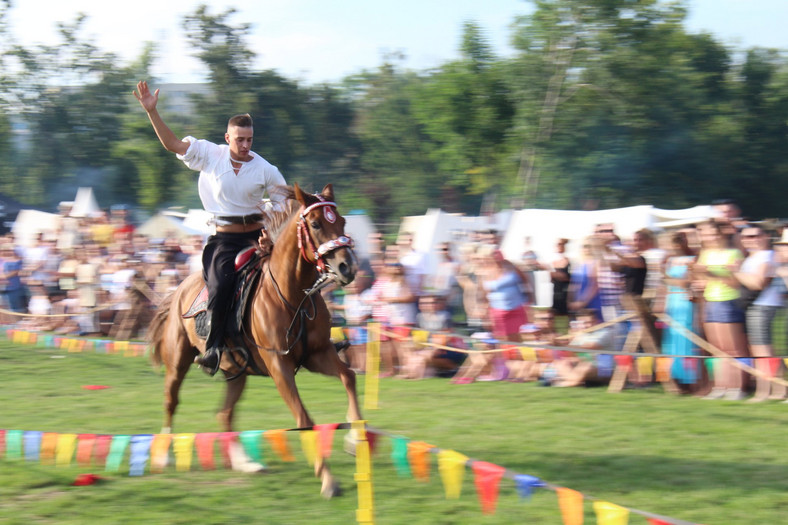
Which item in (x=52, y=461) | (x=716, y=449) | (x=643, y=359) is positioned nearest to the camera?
(x=52, y=461)

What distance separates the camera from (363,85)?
51.8 meters

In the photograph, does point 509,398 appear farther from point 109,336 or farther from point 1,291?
point 1,291

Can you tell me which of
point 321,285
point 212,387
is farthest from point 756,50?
point 321,285

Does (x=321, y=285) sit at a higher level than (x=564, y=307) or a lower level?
higher

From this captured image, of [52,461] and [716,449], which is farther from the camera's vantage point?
[716,449]

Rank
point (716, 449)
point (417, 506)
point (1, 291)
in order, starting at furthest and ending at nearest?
point (1, 291)
point (716, 449)
point (417, 506)

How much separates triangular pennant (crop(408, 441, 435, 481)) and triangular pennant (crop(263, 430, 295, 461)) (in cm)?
80

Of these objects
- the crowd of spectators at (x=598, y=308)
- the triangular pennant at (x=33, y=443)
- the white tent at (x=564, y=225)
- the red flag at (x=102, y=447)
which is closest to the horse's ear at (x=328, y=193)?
the red flag at (x=102, y=447)

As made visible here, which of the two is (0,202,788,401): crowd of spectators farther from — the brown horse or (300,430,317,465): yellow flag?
(300,430,317,465): yellow flag

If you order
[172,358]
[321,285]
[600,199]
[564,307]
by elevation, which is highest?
[321,285]

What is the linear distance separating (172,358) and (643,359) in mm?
5466

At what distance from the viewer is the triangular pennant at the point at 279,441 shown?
533 centimetres

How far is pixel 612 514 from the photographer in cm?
399

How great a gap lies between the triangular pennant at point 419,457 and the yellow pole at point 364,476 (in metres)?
0.35
